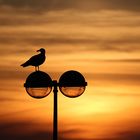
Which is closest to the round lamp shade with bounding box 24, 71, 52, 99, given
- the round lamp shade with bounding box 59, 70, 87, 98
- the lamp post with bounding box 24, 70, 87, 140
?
the lamp post with bounding box 24, 70, 87, 140

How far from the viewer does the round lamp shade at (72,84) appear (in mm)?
10531

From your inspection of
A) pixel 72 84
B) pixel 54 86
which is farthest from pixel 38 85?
pixel 72 84

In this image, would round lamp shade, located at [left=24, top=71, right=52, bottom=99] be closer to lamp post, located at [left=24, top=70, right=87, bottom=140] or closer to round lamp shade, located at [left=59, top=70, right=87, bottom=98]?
lamp post, located at [left=24, top=70, right=87, bottom=140]

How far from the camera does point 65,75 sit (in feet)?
35.8

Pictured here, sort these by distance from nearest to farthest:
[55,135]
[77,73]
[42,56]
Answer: [55,135]
[77,73]
[42,56]

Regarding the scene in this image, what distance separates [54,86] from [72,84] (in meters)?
0.43

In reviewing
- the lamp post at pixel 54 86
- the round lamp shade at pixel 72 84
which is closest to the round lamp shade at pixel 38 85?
the lamp post at pixel 54 86

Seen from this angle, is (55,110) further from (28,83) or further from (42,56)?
(42,56)

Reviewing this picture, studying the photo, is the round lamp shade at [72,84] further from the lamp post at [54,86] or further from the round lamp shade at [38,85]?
the round lamp shade at [38,85]

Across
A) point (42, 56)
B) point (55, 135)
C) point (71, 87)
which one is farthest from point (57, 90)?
point (42, 56)

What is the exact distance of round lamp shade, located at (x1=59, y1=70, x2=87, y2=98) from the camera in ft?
34.6

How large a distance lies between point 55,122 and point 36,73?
4.21ft

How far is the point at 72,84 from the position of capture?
1066 cm

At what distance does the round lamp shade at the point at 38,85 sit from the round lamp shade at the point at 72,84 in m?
0.31
